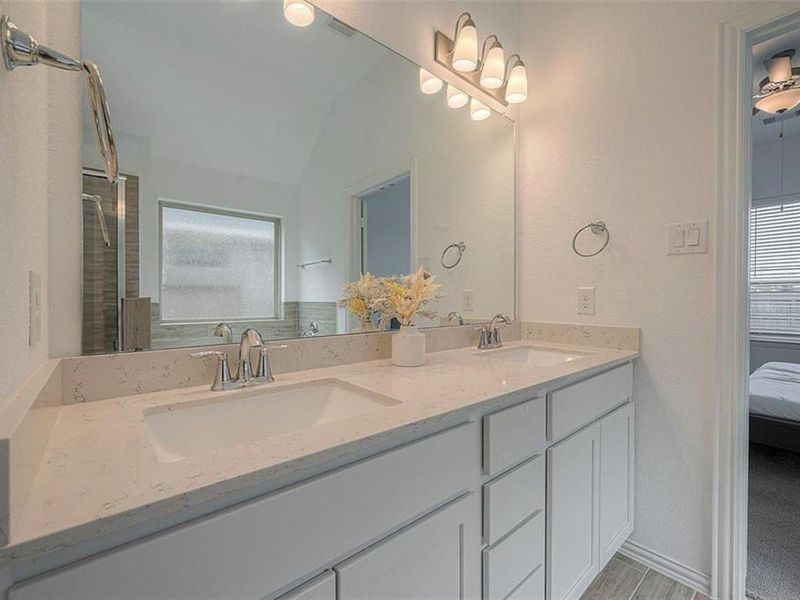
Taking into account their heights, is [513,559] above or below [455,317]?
below

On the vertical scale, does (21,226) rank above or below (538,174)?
below

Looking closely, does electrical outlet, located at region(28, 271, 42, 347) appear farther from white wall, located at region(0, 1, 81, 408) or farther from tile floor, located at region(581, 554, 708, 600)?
tile floor, located at region(581, 554, 708, 600)

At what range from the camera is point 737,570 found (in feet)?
4.40

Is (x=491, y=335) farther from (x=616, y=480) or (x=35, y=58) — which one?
(x=35, y=58)

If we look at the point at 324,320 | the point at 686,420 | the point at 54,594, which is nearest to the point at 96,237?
the point at 324,320

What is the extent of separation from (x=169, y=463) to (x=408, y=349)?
82 cm

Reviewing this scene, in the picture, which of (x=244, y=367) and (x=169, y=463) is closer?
(x=169, y=463)

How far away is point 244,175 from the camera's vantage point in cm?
112

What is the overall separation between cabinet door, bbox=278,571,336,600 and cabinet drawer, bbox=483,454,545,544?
1.35 feet

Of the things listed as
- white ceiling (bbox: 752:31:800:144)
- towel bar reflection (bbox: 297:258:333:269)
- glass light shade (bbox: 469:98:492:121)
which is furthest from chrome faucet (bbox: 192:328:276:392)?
white ceiling (bbox: 752:31:800:144)

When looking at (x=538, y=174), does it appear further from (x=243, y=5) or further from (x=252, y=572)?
(x=252, y=572)

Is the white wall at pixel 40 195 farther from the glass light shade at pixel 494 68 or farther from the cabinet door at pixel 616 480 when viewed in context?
the cabinet door at pixel 616 480

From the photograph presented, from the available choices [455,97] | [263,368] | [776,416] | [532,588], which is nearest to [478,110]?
[455,97]

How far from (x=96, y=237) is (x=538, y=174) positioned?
1744 mm
